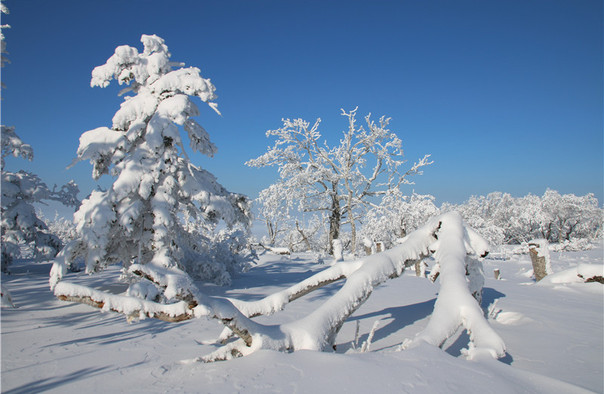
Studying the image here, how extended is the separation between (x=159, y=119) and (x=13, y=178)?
21.6 feet

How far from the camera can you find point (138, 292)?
4215mm

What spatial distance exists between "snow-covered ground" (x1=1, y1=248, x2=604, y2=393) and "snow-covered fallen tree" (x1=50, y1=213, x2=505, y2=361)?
8.2 inches

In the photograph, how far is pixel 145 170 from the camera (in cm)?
657

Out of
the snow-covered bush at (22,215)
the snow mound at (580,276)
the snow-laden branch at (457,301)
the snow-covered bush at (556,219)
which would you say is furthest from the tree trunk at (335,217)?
the snow-covered bush at (556,219)

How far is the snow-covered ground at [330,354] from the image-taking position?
178 cm

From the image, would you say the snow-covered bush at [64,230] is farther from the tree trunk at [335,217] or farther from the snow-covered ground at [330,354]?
the tree trunk at [335,217]

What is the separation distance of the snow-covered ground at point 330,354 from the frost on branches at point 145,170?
148 cm

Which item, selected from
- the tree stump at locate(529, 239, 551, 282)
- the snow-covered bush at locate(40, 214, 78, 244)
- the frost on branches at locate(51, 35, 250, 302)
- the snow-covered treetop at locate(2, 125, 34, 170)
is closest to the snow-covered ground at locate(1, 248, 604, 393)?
the frost on branches at locate(51, 35, 250, 302)

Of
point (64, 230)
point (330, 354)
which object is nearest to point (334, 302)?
point (330, 354)

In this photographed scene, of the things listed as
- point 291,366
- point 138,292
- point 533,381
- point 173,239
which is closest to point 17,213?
point 173,239

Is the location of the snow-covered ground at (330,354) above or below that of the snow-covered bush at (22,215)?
below

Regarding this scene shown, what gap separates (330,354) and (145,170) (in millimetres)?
5952

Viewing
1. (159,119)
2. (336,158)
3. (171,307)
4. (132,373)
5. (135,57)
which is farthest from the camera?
(336,158)

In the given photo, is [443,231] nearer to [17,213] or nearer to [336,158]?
[17,213]
